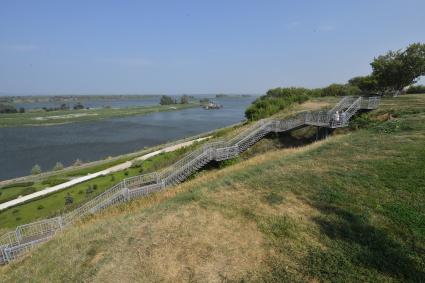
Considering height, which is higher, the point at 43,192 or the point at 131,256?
the point at 131,256

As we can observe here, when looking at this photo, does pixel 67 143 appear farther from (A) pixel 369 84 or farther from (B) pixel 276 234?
(B) pixel 276 234

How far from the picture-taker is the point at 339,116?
21.4 metres

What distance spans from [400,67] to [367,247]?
109 feet

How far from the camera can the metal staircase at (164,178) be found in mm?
14139

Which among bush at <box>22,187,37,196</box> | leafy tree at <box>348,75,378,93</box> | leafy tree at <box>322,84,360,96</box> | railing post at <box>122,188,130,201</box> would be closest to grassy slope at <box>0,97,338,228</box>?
bush at <box>22,187,37,196</box>

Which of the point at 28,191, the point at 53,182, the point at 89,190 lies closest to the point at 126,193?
the point at 89,190

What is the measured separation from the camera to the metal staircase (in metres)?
14.1

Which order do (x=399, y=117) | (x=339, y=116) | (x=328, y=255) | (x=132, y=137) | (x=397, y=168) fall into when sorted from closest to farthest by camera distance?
1. (x=328, y=255)
2. (x=397, y=168)
3. (x=399, y=117)
4. (x=339, y=116)
5. (x=132, y=137)

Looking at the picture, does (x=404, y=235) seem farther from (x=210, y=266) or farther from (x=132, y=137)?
(x=132, y=137)

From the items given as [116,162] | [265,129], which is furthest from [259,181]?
[116,162]

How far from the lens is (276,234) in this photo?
827 cm

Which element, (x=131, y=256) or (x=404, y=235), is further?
(x=131, y=256)

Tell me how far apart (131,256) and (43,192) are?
3056cm

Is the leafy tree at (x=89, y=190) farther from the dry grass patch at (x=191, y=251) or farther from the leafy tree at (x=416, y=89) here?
the leafy tree at (x=416, y=89)
